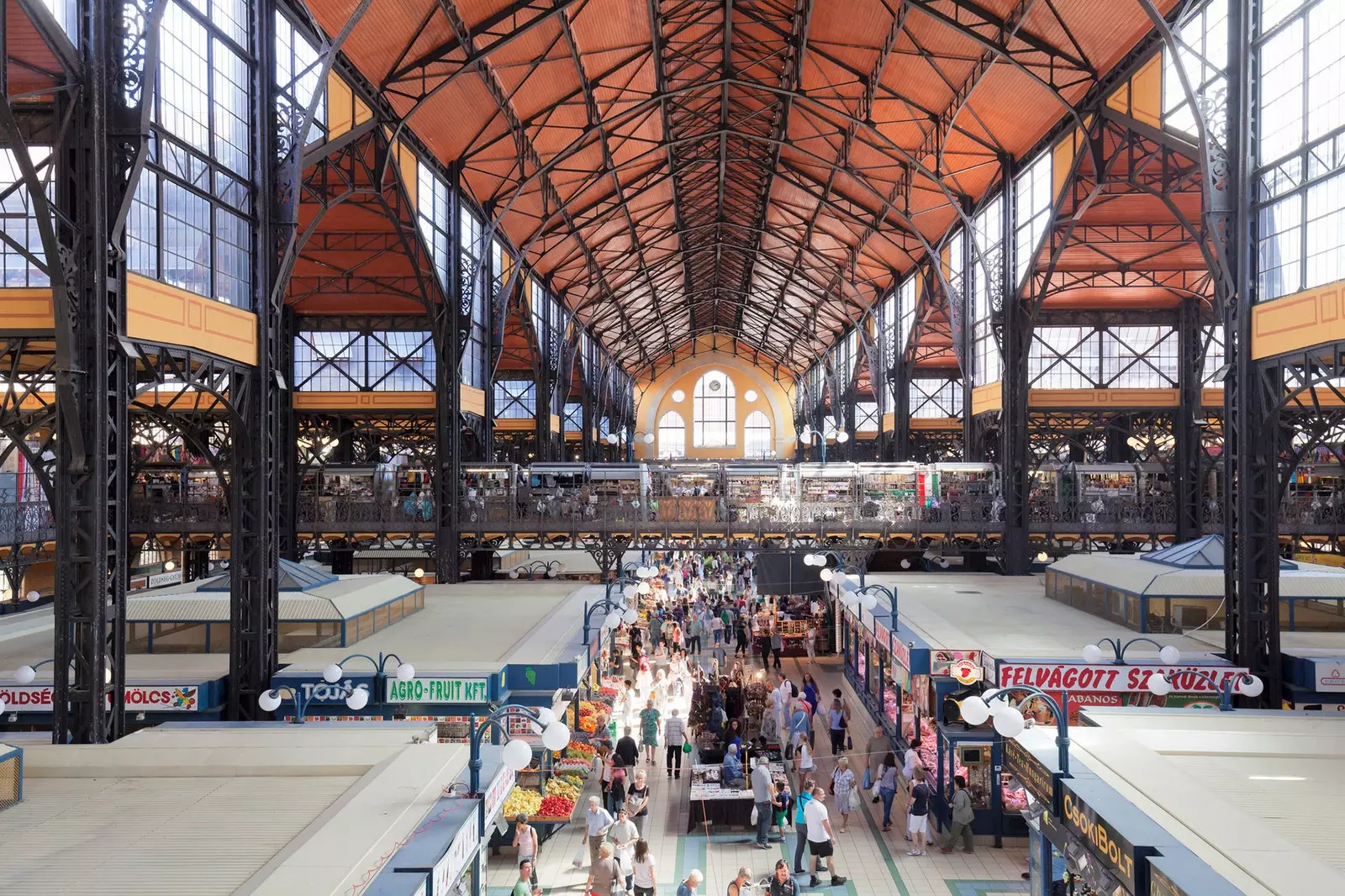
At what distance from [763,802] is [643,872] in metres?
3.37

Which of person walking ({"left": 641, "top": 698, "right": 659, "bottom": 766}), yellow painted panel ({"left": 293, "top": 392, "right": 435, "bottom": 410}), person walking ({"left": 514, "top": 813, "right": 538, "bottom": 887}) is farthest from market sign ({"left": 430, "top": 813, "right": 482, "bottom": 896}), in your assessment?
yellow painted panel ({"left": 293, "top": 392, "right": 435, "bottom": 410})

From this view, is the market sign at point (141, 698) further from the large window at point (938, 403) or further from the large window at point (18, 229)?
the large window at point (938, 403)

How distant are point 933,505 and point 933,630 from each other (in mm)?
13979

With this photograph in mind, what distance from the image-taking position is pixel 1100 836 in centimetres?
775

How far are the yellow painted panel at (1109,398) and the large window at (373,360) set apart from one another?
22.2 m

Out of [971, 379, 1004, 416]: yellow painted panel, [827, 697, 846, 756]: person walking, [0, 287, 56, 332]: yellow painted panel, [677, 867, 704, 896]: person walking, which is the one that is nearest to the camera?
[677, 867, 704, 896]: person walking

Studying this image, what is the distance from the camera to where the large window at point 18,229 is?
13.5m

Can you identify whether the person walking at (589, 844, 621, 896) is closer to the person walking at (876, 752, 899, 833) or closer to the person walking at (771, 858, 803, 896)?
the person walking at (771, 858, 803, 896)

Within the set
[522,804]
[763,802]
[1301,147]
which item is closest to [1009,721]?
[763,802]

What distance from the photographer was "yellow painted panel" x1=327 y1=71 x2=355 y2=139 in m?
21.1

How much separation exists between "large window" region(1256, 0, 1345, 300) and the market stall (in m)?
12.1

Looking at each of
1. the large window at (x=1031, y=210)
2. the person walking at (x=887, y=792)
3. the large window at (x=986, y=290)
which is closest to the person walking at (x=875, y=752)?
the person walking at (x=887, y=792)

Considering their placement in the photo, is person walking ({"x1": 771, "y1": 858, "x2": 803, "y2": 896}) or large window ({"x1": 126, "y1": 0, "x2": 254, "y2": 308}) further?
large window ({"x1": 126, "y1": 0, "x2": 254, "y2": 308})

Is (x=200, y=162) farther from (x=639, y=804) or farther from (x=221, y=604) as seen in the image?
(x=639, y=804)
